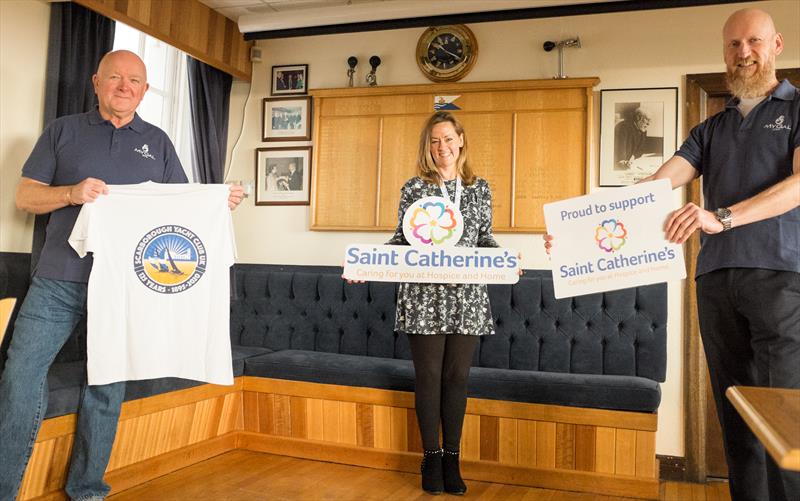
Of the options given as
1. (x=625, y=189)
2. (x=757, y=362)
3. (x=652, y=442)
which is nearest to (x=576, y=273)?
(x=625, y=189)

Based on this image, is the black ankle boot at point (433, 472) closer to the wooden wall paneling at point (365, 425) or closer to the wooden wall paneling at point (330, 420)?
the wooden wall paneling at point (365, 425)

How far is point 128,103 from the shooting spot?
8.64 feet

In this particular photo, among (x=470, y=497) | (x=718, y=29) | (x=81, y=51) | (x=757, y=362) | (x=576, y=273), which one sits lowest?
(x=470, y=497)

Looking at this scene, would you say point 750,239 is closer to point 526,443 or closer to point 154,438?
point 526,443

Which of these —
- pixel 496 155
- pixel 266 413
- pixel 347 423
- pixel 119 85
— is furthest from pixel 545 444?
pixel 119 85

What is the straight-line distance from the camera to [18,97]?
3309 millimetres

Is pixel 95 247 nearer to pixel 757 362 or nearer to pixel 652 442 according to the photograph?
pixel 757 362

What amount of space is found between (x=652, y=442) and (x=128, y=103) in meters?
2.66

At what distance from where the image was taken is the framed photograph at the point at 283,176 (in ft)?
15.4

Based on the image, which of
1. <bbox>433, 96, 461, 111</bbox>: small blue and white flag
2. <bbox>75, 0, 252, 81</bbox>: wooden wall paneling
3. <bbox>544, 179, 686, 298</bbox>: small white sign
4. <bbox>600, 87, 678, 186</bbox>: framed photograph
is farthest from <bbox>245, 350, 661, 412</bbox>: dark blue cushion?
<bbox>75, 0, 252, 81</bbox>: wooden wall paneling

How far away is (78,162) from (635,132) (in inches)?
118

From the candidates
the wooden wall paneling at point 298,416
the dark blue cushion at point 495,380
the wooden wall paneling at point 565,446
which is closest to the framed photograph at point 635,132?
the dark blue cushion at point 495,380

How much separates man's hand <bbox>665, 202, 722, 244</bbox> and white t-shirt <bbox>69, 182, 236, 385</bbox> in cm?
164

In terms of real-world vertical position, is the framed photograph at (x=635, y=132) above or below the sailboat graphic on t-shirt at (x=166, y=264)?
above
